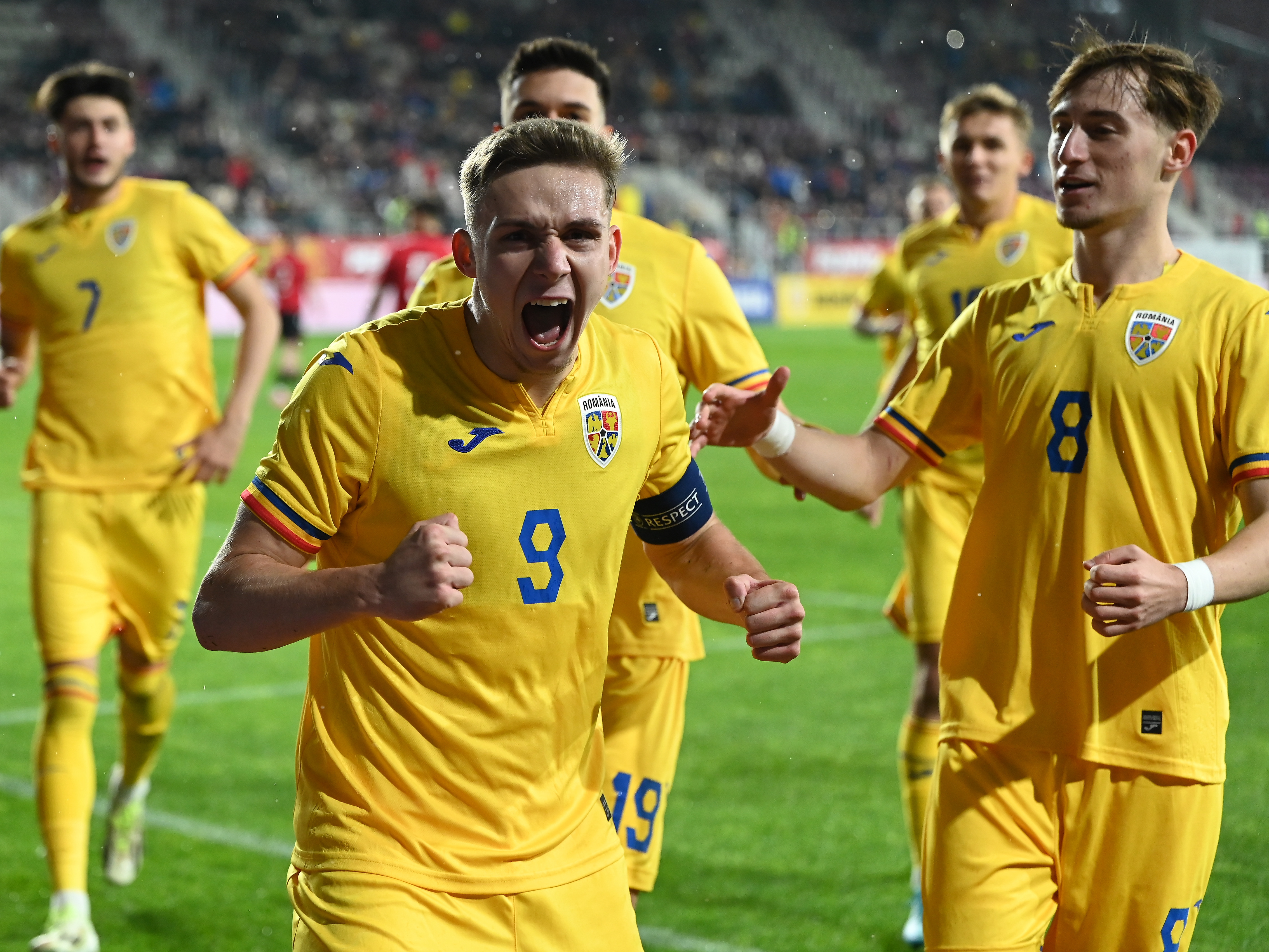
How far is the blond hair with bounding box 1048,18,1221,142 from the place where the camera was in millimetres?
A: 3502

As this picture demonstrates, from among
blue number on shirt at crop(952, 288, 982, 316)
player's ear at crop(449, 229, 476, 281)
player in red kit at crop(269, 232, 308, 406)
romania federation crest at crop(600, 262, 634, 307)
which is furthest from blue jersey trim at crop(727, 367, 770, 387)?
player in red kit at crop(269, 232, 308, 406)

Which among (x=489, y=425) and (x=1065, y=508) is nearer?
(x=489, y=425)

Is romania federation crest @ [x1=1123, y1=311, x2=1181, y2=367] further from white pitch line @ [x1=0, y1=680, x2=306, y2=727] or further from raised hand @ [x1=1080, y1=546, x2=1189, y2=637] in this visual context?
white pitch line @ [x1=0, y1=680, x2=306, y2=727]

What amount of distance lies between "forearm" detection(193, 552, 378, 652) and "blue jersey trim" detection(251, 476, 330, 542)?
0.07 m

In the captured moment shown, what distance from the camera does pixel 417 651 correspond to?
2852mm

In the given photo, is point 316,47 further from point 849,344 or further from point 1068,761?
point 1068,761

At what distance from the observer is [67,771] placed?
17.5 feet

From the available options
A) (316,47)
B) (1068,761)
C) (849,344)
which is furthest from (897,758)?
(316,47)

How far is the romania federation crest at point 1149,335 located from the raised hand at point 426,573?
1678mm

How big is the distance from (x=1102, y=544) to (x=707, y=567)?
870mm

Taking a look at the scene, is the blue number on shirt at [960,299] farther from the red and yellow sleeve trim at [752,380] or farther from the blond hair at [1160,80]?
the blond hair at [1160,80]

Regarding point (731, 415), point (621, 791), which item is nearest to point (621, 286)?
point (731, 415)

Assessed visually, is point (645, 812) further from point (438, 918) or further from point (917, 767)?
point (438, 918)

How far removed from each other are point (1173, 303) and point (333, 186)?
118 ft
